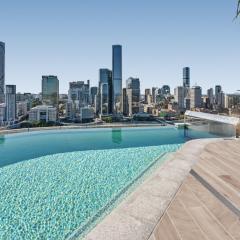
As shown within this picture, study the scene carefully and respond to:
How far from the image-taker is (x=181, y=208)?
12.8 ft

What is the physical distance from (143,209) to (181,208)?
1.88ft

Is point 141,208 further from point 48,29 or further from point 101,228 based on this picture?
point 48,29

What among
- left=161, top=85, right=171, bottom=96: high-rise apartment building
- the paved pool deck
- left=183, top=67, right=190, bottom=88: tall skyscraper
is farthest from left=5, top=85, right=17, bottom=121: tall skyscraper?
left=183, top=67, right=190, bottom=88: tall skyscraper

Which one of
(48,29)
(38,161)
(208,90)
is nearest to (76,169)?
(38,161)

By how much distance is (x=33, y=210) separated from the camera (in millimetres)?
5141

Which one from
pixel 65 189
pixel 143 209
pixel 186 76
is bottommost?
pixel 65 189

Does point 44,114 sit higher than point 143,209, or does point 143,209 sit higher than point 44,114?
point 44,114

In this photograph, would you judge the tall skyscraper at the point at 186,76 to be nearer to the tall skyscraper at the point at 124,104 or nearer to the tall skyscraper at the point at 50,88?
the tall skyscraper at the point at 124,104

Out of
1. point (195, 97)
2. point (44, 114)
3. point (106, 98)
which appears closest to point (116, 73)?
point (106, 98)

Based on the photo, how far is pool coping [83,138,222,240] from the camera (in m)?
3.40

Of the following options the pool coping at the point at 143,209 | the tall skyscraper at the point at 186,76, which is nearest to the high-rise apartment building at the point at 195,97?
the pool coping at the point at 143,209

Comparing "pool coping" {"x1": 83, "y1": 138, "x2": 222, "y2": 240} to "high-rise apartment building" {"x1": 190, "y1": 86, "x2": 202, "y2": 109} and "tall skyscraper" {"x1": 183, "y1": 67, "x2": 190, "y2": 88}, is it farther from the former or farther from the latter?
"tall skyscraper" {"x1": 183, "y1": 67, "x2": 190, "y2": 88}

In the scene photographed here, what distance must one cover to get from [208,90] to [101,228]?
11826cm

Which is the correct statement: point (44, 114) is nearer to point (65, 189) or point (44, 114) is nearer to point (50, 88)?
point (50, 88)
